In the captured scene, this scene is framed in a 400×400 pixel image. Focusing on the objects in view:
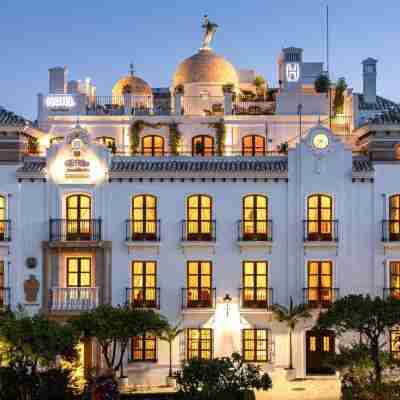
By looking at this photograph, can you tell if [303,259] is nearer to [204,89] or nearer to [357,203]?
[357,203]

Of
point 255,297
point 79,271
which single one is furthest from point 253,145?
point 79,271

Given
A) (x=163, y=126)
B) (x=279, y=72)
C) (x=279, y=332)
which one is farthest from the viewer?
(x=279, y=72)

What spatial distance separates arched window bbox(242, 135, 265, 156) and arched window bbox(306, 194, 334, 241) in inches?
226

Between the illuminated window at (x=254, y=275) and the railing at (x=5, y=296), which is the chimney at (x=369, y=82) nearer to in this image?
the illuminated window at (x=254, y=275)

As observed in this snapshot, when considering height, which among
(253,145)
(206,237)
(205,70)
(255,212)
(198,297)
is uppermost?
(205,70)

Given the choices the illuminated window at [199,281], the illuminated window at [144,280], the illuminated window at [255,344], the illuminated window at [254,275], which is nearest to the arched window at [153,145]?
the illuminated window at [144,280]

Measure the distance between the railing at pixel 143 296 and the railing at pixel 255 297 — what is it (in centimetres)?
395

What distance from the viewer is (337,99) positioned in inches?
1980

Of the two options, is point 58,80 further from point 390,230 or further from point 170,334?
point 390,230

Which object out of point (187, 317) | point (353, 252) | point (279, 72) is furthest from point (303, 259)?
point (279, 72)

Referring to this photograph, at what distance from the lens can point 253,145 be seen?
49.3 meters

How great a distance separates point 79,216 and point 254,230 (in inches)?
327

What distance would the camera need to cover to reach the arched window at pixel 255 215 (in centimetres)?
4422

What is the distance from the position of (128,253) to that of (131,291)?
1.79m
